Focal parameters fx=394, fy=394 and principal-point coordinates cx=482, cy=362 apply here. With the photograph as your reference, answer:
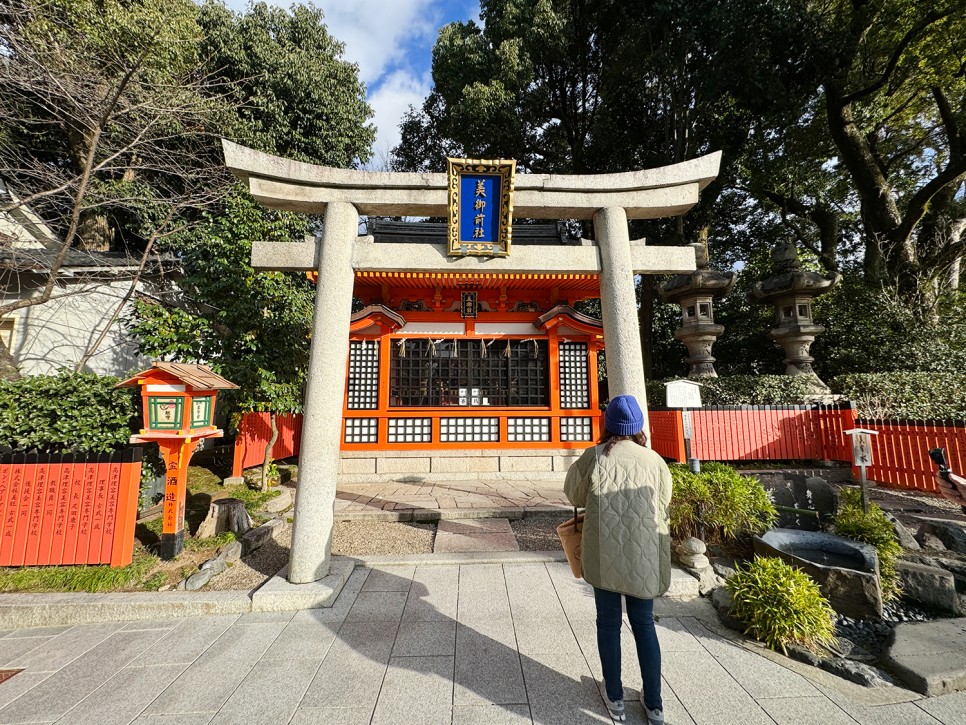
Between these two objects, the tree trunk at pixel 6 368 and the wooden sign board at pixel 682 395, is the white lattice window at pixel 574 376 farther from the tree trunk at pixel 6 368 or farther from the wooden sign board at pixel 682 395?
the tree trunk at pixel 6 368

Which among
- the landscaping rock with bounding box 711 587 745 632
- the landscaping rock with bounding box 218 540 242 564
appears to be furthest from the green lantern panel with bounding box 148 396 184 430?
the landscaping rock with bounding box 711 587 745 632

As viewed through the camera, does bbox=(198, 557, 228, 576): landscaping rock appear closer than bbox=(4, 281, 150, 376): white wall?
Yes

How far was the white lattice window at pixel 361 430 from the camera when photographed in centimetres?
927

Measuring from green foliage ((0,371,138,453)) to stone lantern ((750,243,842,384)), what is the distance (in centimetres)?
1428

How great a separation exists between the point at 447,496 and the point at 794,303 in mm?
10713

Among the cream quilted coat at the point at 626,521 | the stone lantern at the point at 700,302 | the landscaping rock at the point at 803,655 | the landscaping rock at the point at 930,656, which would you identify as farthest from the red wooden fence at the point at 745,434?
the cream quilted coat at the point at 626,521

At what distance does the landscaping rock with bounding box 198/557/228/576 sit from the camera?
4.33 m

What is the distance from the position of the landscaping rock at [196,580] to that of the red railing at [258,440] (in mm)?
3311

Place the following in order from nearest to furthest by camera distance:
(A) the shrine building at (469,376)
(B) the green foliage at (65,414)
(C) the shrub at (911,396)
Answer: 1. (B) the green foliage at (65,414)
2. (C) the shrub at (911,396)
3. (A) the shrine building at (469,376)

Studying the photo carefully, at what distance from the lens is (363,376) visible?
31.4 ft

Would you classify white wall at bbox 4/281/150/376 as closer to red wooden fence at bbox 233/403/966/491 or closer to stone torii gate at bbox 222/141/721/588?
red wooden fence at bbox 233/403/966/491

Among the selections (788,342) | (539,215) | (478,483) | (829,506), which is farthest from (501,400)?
(788,342)

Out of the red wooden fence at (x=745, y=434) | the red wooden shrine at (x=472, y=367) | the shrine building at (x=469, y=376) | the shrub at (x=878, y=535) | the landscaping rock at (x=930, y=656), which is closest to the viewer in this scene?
the landscaping rock at (x=930, y=656)

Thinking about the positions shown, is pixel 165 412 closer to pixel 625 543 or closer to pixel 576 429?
pixel 625 543
